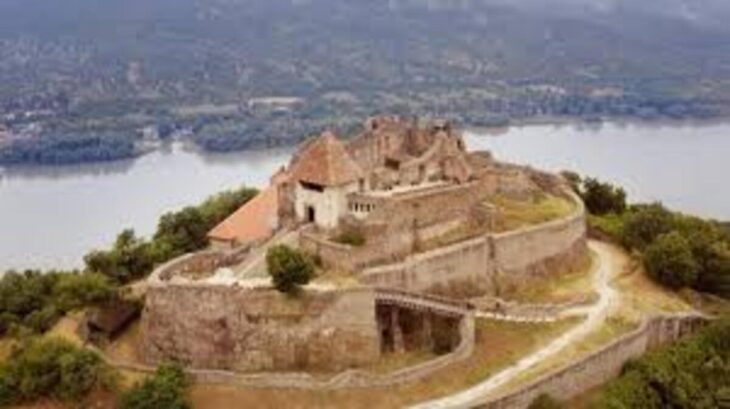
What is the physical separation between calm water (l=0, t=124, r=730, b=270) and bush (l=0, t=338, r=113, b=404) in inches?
1540

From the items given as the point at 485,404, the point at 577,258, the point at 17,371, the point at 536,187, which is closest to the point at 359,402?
the point at 485,404

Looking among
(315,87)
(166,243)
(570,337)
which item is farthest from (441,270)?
(315,87)

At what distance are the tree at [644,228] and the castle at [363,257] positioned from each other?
8.50 ft

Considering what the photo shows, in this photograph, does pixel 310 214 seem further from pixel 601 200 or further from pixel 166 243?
pixel 601 200

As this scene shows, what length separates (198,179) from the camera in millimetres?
105562

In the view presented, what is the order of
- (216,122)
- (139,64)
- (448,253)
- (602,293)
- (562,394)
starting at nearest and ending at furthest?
(562,394) < (448,253) < (602,293) < (216,122) < (139,64)

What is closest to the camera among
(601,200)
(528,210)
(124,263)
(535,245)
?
(535,245)

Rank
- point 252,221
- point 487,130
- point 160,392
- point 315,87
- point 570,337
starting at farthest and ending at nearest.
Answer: point 315,87 < point 487,130 < point 252,221 < point 570,337 < point 160,392

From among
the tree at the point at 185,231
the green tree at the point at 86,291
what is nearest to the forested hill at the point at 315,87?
the tree at the point at 185,231

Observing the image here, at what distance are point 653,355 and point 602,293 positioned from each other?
3.46 metres

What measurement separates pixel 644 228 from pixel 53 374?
22.4m

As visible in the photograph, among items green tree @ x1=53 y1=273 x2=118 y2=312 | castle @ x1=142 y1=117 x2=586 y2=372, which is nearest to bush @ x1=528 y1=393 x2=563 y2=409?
castle @ x1=142 y1=117 x2=586 y2=372

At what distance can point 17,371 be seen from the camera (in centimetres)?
3656

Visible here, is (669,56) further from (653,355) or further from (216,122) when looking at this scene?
(653,355)
